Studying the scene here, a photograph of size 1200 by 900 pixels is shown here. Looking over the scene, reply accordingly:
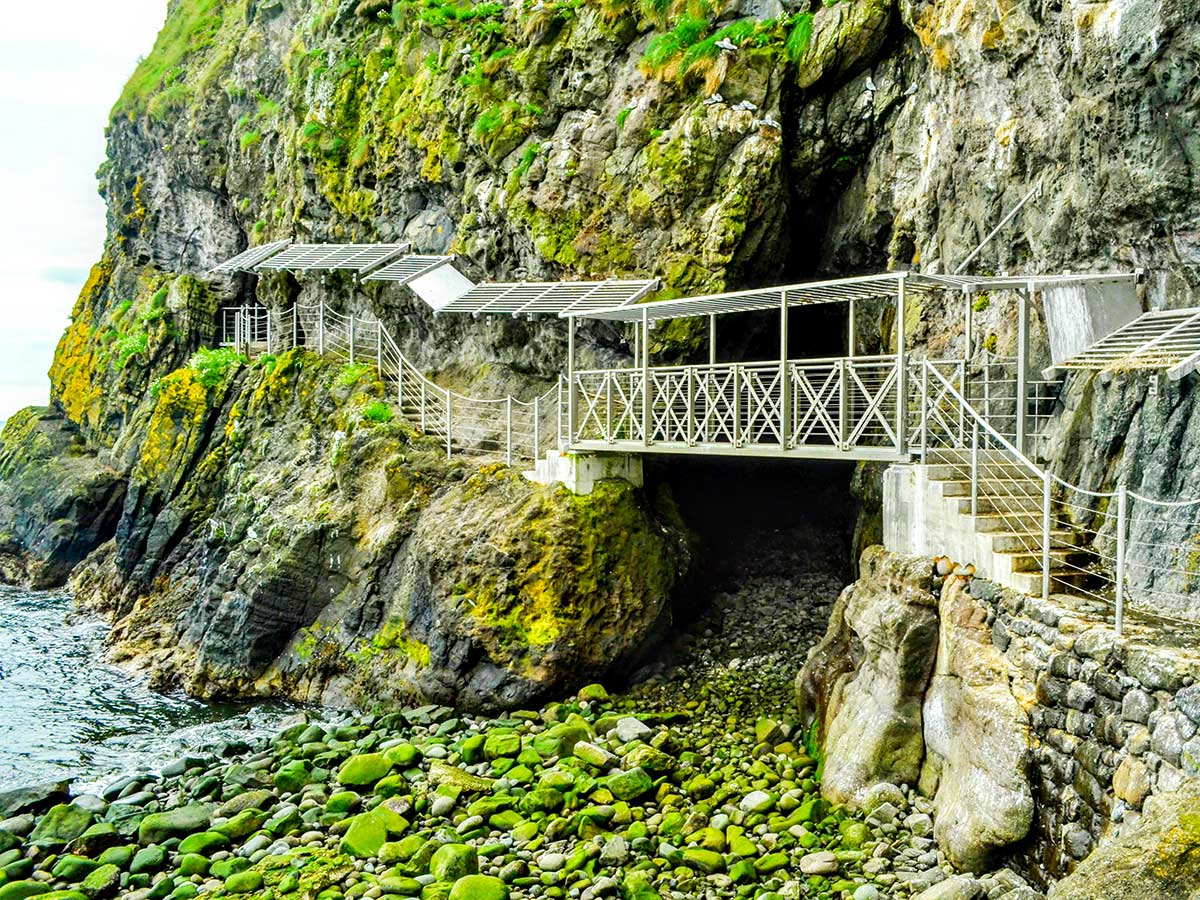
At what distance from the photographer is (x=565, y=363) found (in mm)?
18031

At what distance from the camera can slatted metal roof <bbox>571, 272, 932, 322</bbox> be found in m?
11.0

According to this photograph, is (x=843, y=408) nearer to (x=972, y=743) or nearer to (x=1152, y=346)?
(x=1152, y=346)

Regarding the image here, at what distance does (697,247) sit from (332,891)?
11.7 m

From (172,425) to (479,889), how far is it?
63.1 ft

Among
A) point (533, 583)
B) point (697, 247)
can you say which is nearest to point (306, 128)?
point (697, 247)

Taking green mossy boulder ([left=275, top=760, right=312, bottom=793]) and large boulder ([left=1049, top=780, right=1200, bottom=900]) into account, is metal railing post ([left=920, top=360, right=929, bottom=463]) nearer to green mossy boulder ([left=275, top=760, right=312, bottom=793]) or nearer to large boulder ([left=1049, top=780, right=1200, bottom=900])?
large boulder ([left=1049, top=780, right=1200, bottom=900])

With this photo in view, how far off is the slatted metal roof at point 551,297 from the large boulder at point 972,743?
25.8 ft

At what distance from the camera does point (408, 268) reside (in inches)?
787

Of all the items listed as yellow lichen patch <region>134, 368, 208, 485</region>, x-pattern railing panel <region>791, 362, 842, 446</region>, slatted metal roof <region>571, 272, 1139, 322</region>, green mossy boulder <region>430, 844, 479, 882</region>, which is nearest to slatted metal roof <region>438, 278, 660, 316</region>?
slatted metal roof <region>571, 272, 1139, 322</region>

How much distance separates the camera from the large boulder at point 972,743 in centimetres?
773

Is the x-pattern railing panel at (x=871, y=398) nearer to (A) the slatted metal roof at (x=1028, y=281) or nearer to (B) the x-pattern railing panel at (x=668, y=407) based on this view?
(A) the slatted metal roof at (x=1028, y=281)

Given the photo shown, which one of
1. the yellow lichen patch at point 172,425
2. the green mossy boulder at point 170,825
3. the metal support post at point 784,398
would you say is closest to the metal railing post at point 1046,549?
the metal support post at point 784,398

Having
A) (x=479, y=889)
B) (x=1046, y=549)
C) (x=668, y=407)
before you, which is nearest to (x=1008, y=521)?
(x=1046, y=549)

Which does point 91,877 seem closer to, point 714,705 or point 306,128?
point 714,705
